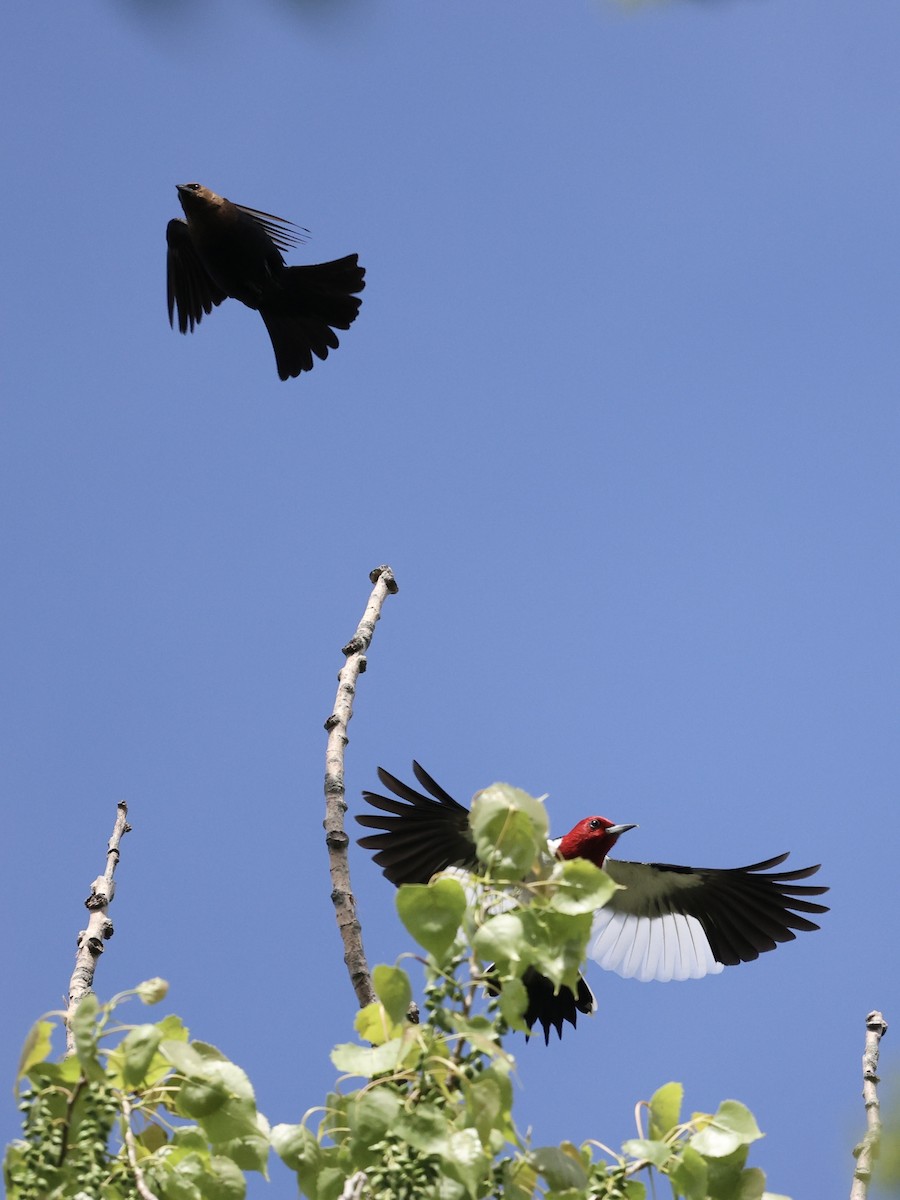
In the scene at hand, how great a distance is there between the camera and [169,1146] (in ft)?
6.44

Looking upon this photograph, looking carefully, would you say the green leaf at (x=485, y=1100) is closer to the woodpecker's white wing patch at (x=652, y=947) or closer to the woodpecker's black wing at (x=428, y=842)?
the woodpecker's black wing at (x=428, y=842)

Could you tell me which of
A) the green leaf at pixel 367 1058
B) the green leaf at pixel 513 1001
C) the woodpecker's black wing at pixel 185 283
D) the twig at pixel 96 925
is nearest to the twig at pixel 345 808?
the twig at pixel 96 925

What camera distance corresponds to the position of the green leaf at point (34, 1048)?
1820 millimetres

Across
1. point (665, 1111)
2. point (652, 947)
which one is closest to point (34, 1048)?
point (665, 1111)

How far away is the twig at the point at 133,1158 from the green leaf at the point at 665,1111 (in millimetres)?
694

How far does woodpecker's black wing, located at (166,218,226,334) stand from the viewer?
8211 millimetres

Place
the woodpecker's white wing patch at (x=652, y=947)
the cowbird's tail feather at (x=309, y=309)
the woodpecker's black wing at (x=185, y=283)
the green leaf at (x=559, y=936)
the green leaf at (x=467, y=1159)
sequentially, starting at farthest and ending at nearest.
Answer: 1. the woodpecker's black wing at (x=185, y=283)
2. the cowbird's tail feather at (x=309, y=309)
3. the woodpecker's white wing patch at (x=652, y=947)
4. the green leaf at (x=559, y=936)
5. the green leaf at (x=467, y=1159)

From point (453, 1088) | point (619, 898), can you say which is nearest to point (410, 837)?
point (619, 898)

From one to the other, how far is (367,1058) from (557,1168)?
0.95ft

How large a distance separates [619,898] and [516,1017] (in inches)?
182

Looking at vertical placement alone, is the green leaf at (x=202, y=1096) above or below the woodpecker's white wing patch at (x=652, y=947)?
below

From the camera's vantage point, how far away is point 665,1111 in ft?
6.71

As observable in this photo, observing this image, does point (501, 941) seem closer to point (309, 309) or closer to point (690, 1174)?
point (690, 1174)

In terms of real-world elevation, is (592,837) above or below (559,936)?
above
